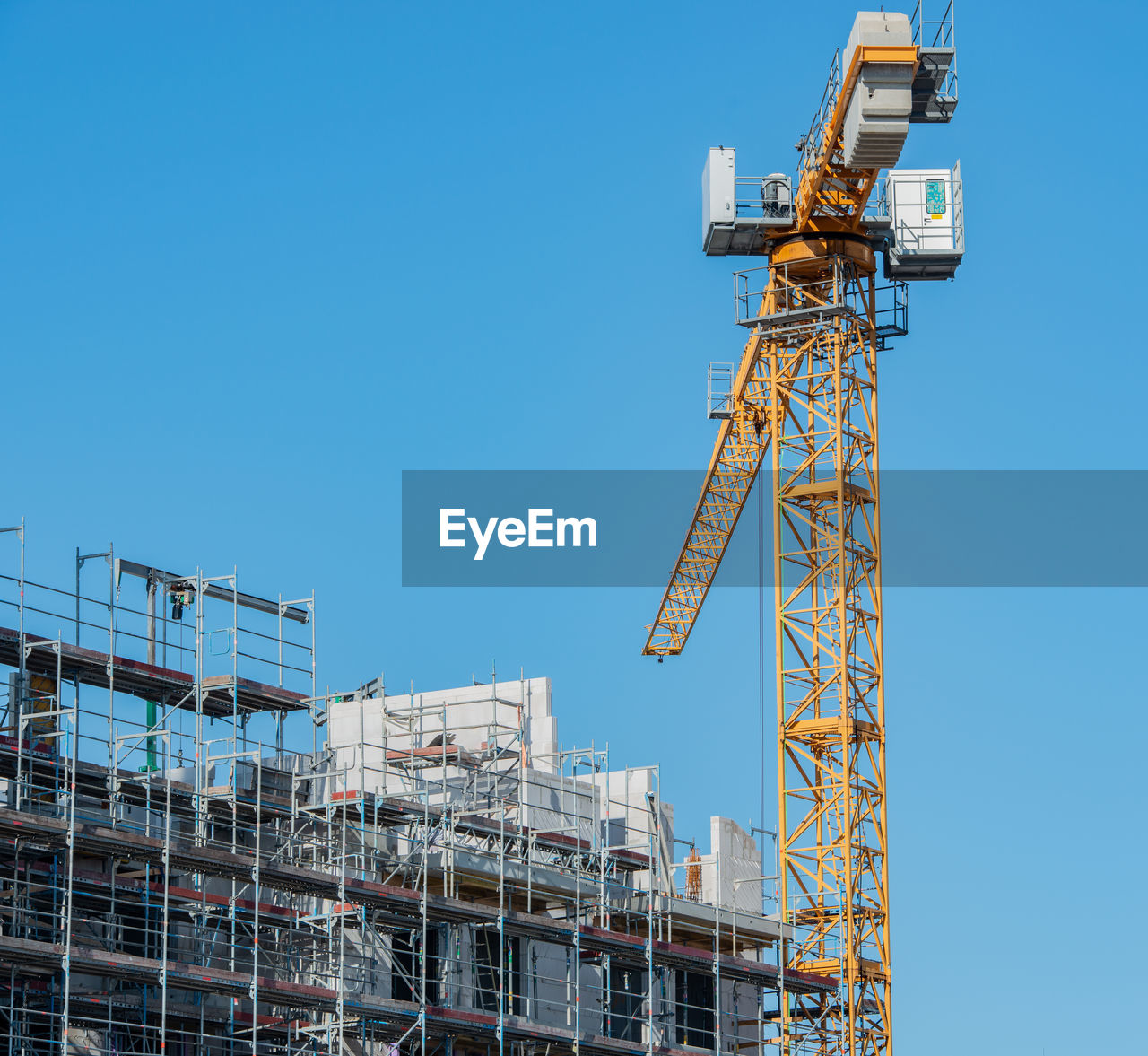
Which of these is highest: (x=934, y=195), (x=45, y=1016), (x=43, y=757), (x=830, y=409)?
(x=934, y=195)

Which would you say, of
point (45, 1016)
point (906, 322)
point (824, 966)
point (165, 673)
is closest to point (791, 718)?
point (824, 966)

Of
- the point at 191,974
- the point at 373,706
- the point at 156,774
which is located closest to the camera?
the point at 191,974

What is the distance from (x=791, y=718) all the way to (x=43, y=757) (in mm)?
29512

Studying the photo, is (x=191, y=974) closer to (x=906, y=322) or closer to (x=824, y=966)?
(x=824, y=966)

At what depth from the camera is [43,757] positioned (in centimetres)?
5197

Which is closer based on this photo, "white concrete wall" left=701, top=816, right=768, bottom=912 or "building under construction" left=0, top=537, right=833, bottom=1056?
"building under construction" left=0, top=537, right=833, bottom=1056

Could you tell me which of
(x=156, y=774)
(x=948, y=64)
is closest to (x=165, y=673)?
(x=156, y=774)

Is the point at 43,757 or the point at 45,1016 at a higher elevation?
the point at 43,757

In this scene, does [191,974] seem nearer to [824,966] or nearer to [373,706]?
[373,706]

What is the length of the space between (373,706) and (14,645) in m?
15.9

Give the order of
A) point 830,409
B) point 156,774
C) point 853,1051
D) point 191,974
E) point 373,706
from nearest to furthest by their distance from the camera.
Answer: point 191,974 < point 156,774 < point 373,706 < point 853,1051 < point 830,409

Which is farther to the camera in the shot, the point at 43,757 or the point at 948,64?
the point at 948,64

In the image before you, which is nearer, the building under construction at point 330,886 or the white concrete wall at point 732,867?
the building under construction at point 330,886

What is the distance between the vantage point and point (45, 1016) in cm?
5159
